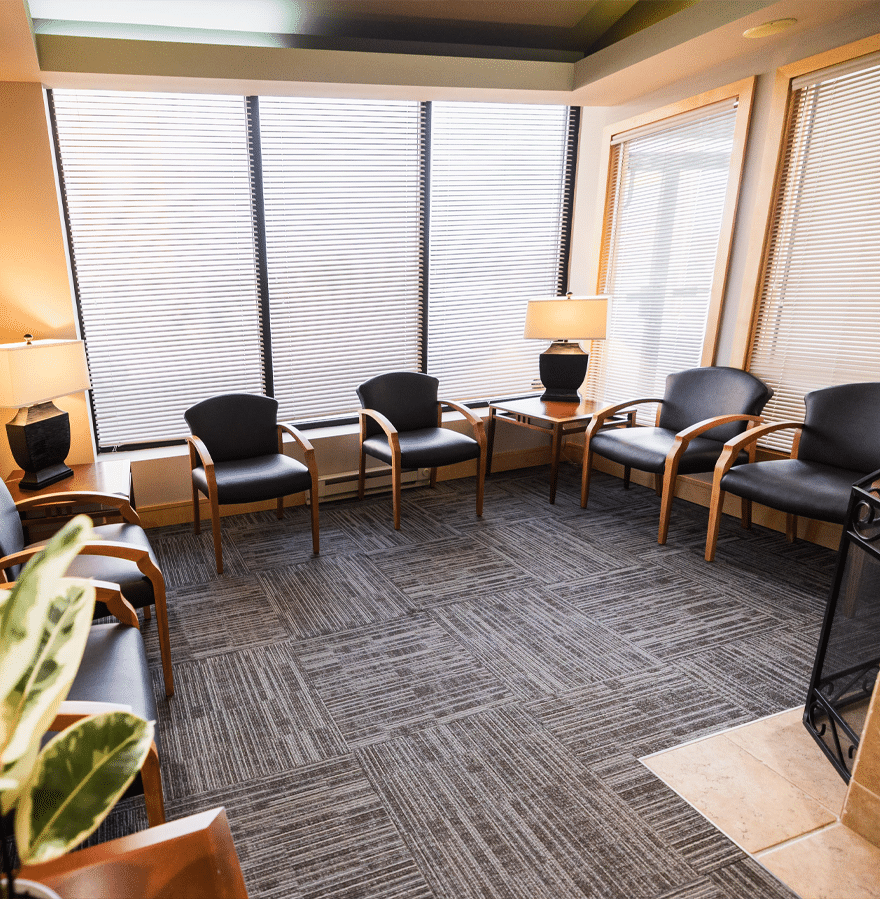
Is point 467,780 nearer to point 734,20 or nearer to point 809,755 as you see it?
point 809,755

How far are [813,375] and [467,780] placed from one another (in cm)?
269

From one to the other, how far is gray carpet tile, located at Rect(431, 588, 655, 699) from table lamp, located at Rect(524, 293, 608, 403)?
1760 millimetres

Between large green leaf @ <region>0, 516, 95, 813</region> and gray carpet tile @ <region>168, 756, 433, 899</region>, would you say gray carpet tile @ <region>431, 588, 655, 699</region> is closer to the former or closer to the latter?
gray carpet tile @ <region>168, 756, 433, 899</region>

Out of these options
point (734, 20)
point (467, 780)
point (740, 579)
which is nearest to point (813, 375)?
point (740, 579)

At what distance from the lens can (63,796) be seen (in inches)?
23.5

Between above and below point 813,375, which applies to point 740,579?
below

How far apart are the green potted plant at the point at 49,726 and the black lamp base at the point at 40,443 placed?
2.58 metres

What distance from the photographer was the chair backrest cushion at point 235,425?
3.48m

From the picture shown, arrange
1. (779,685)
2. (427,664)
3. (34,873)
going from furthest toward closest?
(427,664)
(779,685)
(34,873)

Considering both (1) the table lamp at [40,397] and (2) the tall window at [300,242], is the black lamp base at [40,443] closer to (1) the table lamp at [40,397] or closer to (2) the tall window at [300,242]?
(1) the table lamp at [40,397]

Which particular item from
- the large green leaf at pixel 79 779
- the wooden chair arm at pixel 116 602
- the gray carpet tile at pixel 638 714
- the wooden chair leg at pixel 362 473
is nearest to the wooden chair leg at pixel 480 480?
the wooden chair leg at pixel 362 473

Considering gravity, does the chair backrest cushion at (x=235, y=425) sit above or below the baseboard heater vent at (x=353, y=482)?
above

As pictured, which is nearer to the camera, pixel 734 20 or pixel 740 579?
pixel 734 20

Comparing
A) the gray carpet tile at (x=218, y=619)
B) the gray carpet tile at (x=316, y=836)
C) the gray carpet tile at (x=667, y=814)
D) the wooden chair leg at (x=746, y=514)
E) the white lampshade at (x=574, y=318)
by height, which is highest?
the white lampshade at (x=574, y=318)
